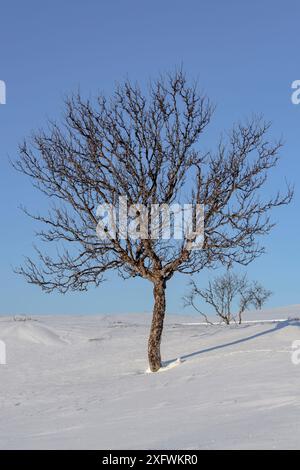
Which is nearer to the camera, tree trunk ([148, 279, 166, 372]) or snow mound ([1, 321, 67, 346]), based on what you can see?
tree trunk ([148, 279, 166, 372])

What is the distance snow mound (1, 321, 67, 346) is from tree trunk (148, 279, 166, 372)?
6817 mm

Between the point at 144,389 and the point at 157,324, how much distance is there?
151 inches

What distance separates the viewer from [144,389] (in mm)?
13328

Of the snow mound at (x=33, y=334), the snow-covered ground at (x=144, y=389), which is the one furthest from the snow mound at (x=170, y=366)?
the snow mound at (x=33, y=334)

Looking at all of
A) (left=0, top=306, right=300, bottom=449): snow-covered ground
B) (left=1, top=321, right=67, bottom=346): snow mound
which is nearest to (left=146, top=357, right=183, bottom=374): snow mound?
(left=0, top=306, right=300, bottom=449): snow-covered ground

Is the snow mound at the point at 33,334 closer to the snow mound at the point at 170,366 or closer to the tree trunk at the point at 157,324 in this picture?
the tree trunk at the point at 157,324

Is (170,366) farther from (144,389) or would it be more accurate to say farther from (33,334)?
(33,334)

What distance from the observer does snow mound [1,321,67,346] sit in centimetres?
2306

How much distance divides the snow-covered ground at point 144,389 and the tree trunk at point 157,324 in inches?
19.3

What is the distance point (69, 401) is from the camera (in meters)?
13.2

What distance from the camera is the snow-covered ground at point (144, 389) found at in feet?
25.0

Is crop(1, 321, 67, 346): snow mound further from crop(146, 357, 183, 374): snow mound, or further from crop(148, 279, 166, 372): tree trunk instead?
crop(146, 357, 183, 374): snow mound

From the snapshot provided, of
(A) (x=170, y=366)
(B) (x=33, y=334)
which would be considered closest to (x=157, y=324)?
(A) (x=170, y=366)
